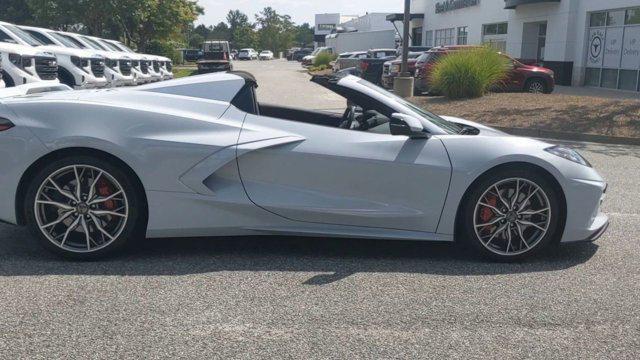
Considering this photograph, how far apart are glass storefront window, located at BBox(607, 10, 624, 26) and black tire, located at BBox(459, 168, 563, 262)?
2205 centimetres

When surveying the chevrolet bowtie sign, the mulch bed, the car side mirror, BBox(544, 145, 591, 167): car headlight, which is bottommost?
the mulch bed

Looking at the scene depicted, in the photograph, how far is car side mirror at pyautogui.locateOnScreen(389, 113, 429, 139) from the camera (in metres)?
4.31

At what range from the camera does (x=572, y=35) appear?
87.1 feet

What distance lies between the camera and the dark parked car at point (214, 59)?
31.3m

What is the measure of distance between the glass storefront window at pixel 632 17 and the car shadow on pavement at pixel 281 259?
68.4 feet

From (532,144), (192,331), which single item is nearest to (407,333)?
(192,331)

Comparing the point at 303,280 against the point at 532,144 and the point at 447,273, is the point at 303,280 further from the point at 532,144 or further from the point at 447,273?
the point at 532,144

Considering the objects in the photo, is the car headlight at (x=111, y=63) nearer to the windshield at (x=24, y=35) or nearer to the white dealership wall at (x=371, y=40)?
the windshield at (x=24, y=35)

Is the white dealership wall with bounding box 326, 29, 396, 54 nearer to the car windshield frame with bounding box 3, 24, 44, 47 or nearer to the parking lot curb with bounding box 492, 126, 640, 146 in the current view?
the car windshield frame with bounding box 3, 24, 44, 47

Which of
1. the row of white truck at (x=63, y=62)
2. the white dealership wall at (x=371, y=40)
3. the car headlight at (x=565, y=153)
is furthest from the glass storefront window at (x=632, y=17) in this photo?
the white dealership wall at (x=371, y=40)

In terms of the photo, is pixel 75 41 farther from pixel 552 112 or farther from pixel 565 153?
pixel 565 153

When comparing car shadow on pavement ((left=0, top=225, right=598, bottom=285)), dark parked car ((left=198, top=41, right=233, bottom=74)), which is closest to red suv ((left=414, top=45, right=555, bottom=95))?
dark parked car ((left=198, top=41, right=233, bottom=74))

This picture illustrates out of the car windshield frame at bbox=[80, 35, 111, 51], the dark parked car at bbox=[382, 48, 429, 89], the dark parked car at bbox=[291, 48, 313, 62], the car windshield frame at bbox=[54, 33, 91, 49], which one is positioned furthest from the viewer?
the dark parked car at bbox=[291, 48, 313, 62]

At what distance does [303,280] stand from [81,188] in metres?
1.60
